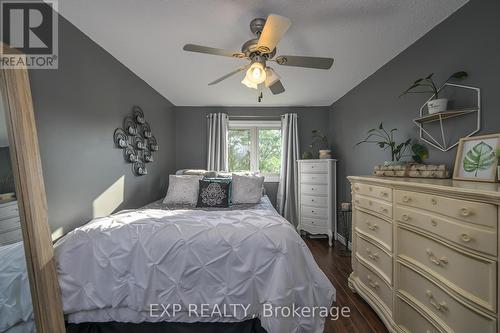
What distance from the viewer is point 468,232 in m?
1.00

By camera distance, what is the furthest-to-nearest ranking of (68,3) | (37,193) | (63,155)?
(63,155)
(68,3)
(37,193)

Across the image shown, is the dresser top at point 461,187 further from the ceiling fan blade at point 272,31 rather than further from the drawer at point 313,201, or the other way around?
the drawer at point 313,201

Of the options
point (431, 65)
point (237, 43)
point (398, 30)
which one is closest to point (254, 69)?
point (237, 43)

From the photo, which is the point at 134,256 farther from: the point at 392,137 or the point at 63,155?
the point at 392,137

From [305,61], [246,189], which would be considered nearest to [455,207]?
[305,61]

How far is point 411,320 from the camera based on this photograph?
54.1 inches

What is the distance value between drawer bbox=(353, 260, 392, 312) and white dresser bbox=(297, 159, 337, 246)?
129 centimetres

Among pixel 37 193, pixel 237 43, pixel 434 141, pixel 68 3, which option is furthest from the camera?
pixel 237 43

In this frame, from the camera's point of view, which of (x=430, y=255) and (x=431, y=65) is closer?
(x=430, y=255)

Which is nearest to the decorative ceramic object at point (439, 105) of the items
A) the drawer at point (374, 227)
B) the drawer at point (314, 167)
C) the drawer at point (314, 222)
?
the drawer at point (374, 227)

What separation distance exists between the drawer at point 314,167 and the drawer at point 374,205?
129 cm

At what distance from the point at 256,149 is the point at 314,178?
1.23 metres

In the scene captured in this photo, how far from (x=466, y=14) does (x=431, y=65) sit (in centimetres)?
37

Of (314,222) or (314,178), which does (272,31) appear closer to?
(314,178)
